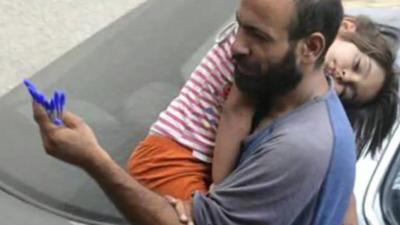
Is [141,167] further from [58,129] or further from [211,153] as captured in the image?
[58,129]

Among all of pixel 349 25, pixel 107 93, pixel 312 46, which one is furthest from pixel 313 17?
pixel 107 93

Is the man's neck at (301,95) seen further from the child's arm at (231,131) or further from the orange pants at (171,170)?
the orange pants at (171,170)

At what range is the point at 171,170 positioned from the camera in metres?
2.47

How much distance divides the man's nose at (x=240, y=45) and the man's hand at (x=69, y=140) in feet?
1.20

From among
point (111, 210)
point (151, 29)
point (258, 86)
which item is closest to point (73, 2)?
point (151, 29)

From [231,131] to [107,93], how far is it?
0.83 m

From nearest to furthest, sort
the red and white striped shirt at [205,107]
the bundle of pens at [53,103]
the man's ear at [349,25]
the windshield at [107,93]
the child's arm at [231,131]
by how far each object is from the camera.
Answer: the bundle of pens at [53,103] < the child's arm at [231,131] < the red and white striped shirt at [205,107] < the man's ear at [349,25] < the windshield at [107,93]

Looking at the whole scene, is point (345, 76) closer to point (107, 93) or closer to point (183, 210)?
point (183, 210)

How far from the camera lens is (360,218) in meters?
2.91

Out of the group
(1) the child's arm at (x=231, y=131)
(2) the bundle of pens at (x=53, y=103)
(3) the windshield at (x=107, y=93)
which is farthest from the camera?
(3) the windshield at (x=107, y=93)

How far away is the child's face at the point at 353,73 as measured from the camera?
2633 mm

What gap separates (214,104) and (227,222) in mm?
351

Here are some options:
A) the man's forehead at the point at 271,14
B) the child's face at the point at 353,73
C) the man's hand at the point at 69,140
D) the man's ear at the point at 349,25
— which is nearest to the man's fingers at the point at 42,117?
the man's hand at the point at 69,140

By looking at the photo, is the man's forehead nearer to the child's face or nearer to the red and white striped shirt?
the red and white striped shirt
